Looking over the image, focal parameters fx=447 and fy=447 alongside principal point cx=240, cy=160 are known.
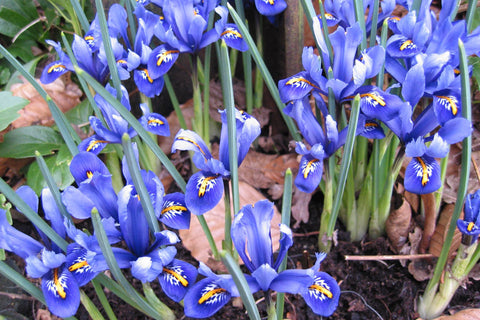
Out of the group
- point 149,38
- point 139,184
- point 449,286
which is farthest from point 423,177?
point 149,38

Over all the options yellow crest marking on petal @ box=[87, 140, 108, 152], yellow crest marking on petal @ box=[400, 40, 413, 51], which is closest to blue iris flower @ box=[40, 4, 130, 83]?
yellow crest marking on petal @ box=[87, 140, 108, 152]

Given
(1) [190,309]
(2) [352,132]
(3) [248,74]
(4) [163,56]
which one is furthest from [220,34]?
(1) [190,309]

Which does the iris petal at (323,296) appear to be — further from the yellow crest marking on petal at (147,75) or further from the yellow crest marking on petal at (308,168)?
the yellow crest marking on petal at (147,75)

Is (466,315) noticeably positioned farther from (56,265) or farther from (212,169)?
(56,265)

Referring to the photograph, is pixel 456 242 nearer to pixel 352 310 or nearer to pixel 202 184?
pixel 352 310

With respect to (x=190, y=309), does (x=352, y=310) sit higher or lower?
lower

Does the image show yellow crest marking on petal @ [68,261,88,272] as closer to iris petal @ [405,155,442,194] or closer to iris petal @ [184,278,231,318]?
iris petal @ [184,278,231,318]
